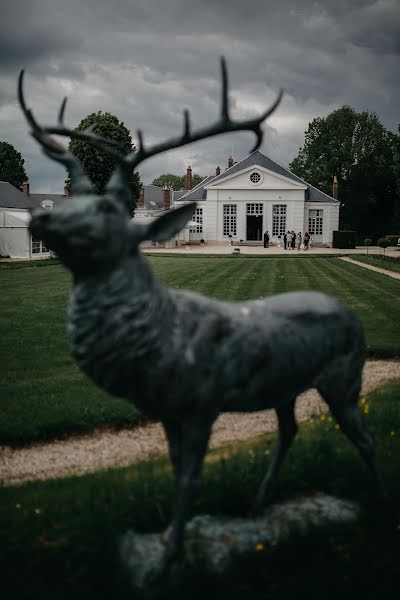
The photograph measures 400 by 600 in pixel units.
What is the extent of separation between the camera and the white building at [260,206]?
48.8 m

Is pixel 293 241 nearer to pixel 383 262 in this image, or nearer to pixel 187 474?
pixel 383 262

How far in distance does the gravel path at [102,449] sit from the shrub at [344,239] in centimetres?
3964

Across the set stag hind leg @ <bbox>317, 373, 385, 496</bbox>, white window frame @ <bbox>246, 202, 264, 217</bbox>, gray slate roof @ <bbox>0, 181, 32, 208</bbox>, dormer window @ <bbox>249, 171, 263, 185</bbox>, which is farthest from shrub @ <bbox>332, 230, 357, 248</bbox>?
stag hind leg @ <bbox>317, 373, 385, 496</bbox>

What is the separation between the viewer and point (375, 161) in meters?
59.4

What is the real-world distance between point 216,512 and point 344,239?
4340 centimetres

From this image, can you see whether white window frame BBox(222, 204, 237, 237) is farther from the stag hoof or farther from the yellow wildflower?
the yellow wildflower

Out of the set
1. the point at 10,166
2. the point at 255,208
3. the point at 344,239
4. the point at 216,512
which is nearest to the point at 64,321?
the point at 216,512

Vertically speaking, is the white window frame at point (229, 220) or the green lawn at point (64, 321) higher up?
the white window frame at point (229, 220)

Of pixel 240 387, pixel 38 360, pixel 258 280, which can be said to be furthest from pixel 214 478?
pixel 258 280

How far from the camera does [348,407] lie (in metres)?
3.88

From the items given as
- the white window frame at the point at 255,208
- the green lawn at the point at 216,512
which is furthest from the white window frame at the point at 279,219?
the green lawn at the point at 216,512

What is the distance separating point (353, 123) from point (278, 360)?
6914 cm

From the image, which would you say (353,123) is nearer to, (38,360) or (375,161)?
(375,161)

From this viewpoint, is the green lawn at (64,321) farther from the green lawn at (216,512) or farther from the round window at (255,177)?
the round window at (255,177)
